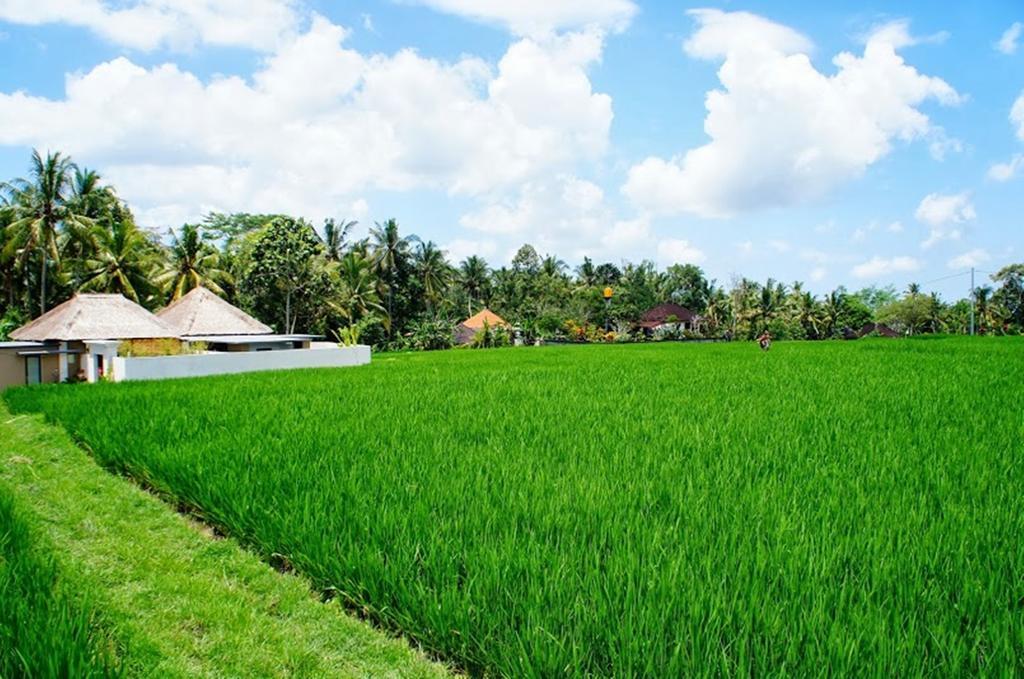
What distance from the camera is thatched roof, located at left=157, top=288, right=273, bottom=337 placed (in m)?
21.8

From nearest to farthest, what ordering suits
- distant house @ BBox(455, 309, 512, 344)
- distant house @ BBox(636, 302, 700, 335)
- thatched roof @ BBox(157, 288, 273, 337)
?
thatched roof @ BBox(157, 288, 273, 337) < distant house @ BBox(455, 309, 512, 344) < distant house @ BBox(636, 302, 700, 335)

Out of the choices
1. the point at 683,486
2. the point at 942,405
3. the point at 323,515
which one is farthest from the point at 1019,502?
the point at 942,405

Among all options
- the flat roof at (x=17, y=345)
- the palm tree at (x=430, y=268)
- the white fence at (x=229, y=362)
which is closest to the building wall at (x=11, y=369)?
the flat roof at (x=17, y=345)

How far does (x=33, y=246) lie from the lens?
24.7 meters

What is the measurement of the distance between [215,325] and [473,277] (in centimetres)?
3096

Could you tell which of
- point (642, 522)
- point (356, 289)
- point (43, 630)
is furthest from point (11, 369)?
point (642, 522)

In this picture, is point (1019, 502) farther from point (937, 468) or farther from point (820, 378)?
point (820, 378)

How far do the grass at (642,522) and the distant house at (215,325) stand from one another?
47.1 ft

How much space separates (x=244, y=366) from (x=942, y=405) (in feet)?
52.0

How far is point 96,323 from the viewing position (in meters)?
18.6

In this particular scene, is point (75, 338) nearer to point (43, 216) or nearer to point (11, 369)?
point (11, 369)

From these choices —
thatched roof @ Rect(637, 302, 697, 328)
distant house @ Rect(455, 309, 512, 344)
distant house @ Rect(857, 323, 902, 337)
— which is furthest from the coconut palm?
distant house @ Rect(857, 323, 902, 337)

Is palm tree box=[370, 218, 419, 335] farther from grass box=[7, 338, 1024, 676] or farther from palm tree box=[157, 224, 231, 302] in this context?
grass box=[7, 338, 1024, 676]

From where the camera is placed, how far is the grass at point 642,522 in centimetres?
232
